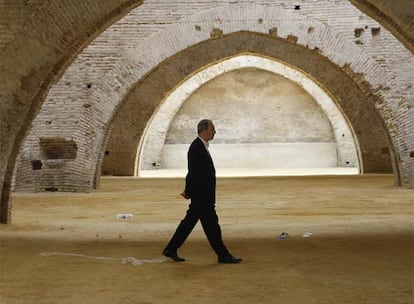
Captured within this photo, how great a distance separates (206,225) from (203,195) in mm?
199

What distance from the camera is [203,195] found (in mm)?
4523

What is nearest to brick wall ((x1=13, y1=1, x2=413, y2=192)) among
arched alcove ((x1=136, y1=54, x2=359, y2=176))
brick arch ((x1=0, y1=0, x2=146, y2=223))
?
brick arch ((x1=0, y1=0, x2=146, y2=223))

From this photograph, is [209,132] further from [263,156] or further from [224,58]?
[263,156]

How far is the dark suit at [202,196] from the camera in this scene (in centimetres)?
451

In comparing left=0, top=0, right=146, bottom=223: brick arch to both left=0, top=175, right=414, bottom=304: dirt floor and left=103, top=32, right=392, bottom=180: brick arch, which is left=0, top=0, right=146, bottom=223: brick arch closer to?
left=0, top=175, right=414, bottom=304: dirt floor

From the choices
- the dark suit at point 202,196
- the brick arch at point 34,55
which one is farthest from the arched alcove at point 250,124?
the dark suit at point 202,196

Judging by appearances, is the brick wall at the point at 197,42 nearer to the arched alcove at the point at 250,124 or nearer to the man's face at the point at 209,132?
the man's face at the point at 209,132

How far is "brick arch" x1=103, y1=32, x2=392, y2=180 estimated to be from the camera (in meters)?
16.8

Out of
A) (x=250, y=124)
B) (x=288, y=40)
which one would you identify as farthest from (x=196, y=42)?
(x=250, y=124)

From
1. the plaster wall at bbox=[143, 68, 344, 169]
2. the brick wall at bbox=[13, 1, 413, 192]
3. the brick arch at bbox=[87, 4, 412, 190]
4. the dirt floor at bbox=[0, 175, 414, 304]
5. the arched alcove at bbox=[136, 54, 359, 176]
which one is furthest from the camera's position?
the plaster wall at bbox=[143, 68, 344, 169]

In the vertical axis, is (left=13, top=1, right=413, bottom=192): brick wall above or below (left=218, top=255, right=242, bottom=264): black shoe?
above

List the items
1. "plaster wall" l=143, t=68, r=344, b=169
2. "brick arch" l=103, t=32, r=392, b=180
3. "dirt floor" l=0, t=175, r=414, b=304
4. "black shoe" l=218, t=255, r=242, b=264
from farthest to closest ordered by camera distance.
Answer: "plaster wall" l=143, t=68, r=344, b=169
"brick arch" l=103, t=32, r=392, b=180
"black shoe" l=218, t=255, r=242, b=264
"dirt floor" l=0, t=175, r=414, b=304

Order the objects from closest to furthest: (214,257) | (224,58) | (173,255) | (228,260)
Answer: (228,260)
(173,255)
(214,257)
(224,58)

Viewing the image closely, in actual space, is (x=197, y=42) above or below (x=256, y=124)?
above
